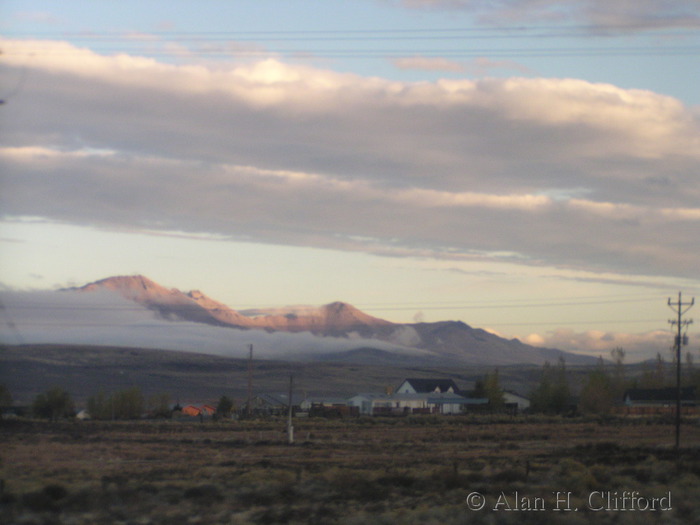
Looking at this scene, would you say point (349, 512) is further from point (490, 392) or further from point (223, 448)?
point (490, 392)

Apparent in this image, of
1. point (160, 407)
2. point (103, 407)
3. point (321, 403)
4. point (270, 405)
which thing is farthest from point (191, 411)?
point (321, 403)

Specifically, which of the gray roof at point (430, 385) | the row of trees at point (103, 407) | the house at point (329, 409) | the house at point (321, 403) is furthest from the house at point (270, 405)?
the gray roof at point (430, 385)

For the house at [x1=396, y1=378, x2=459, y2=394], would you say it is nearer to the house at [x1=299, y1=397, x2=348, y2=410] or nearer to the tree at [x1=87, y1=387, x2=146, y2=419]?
the house at [x1=299, y1=397, x2=348, y2=410]

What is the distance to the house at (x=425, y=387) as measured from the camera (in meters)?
147

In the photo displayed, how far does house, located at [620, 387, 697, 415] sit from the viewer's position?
11944cm

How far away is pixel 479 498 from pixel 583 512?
391 centimetres

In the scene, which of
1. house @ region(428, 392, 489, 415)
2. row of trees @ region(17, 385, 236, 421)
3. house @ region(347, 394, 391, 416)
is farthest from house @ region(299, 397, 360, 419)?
house @ region(428, 392, 489, 415)

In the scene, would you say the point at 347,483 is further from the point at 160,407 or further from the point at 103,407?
the point at 160,407

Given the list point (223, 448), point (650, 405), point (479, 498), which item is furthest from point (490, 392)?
point (479, 498)

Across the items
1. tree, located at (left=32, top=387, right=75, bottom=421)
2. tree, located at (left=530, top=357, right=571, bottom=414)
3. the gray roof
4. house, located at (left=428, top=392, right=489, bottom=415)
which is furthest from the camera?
the gray roof

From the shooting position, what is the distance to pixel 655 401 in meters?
129

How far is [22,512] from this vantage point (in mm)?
25141

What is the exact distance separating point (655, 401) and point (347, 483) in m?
→ 108

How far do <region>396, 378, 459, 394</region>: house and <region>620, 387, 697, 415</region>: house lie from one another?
97.5 ft
